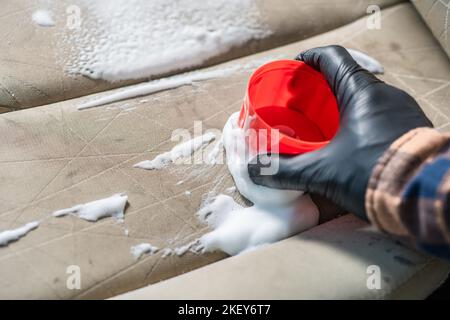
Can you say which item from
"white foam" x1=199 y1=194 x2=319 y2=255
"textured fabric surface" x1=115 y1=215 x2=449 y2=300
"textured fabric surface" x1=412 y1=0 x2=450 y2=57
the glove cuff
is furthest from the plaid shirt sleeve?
"textured fabric surface" x1=412 y1=0 x2=450 y2=57

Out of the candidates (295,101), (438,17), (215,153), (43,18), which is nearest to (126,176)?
(215,153)

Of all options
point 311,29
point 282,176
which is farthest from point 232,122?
point 311,29

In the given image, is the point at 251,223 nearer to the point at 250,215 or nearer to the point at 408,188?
the point at 250,215

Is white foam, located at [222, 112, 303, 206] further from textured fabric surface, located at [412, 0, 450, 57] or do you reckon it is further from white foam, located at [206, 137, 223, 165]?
textured fabric surface, located at [412, 0, 450, 57]

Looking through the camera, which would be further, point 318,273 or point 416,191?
point 318,273

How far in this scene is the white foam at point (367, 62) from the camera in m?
1.39

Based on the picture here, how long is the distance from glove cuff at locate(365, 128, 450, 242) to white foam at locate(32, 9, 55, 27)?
3.12 ft

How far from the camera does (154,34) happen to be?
1.41 metres

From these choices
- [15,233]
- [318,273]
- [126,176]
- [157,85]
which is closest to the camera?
[318,273]

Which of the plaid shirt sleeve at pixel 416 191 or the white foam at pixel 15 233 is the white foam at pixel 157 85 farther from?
the plaid shirt sleeve at pixel 416 191

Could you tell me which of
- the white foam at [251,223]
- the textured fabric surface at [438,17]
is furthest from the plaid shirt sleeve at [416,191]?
the textured fabric surface at [438,17]

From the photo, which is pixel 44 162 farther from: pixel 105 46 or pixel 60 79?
pixel 105 46

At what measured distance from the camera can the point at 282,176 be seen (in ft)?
3.47

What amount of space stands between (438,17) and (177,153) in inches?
30.8
